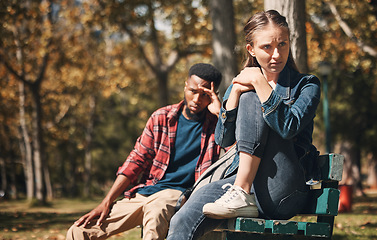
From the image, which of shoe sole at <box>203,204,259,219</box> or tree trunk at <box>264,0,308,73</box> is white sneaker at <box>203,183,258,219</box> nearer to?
shoe sole at <box>203,204,259,219</box>

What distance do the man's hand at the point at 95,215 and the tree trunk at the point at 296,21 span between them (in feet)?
9.99

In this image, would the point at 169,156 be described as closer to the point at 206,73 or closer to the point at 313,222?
the point at 206,73

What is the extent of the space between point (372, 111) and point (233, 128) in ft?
74.7

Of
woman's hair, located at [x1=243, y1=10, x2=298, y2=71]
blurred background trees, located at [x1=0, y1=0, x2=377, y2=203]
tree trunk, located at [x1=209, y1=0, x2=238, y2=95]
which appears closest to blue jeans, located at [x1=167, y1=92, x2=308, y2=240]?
woman's hair, located at [x1=243, y1=10, x2=298, y2=71]

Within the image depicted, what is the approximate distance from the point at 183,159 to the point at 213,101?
0.54m

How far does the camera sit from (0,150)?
32.7m

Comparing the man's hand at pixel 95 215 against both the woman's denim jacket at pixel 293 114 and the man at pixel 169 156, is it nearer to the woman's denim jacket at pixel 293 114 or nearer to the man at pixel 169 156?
the man at pixel 169 156

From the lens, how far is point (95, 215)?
3703 millimetres

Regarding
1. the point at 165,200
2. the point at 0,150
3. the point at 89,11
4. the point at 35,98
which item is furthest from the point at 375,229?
the point at 0,150

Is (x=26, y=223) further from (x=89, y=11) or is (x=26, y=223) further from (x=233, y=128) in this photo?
(x=233, y=128)

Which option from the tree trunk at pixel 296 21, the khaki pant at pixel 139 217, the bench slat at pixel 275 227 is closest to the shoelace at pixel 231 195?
the bench slat at pixel 275 227

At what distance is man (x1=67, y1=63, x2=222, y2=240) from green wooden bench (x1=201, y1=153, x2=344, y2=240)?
2.97 ft

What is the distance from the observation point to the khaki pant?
3.47 metres

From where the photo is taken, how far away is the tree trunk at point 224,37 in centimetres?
838
